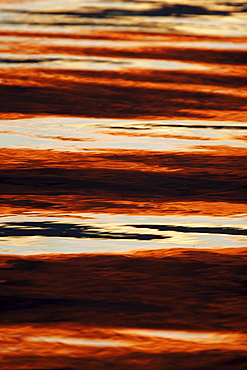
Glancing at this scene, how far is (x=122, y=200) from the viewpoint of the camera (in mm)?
1419

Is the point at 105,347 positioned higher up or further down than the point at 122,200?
further down

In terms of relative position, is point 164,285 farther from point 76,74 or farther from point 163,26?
point 163,26

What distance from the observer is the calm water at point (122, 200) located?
39.4 inches

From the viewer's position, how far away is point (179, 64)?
2357 mm

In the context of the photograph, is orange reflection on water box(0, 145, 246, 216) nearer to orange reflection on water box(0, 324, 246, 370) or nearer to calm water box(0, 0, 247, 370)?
calm water box(0, 0, 247, 370)

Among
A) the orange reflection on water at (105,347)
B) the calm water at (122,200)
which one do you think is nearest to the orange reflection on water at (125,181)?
the calm water at (122,200)

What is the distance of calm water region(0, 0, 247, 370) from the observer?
1.00 metres

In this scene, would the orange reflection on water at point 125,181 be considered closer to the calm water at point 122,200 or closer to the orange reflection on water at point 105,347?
the calm water at point 122,200

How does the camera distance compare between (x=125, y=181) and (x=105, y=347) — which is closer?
(x=105, y=347)

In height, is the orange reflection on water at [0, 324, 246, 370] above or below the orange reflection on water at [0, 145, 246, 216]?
below

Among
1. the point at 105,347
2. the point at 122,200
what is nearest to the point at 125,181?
the point at 122,200

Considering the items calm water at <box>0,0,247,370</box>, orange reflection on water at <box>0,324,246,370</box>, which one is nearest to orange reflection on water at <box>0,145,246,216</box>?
calm water at <box>0,0,247,370</box>

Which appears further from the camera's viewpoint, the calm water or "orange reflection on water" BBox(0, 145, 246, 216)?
"orange reflection on water" BBox(0, 145, 246, 216)

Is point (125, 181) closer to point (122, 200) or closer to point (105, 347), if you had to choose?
point (122, 200)
